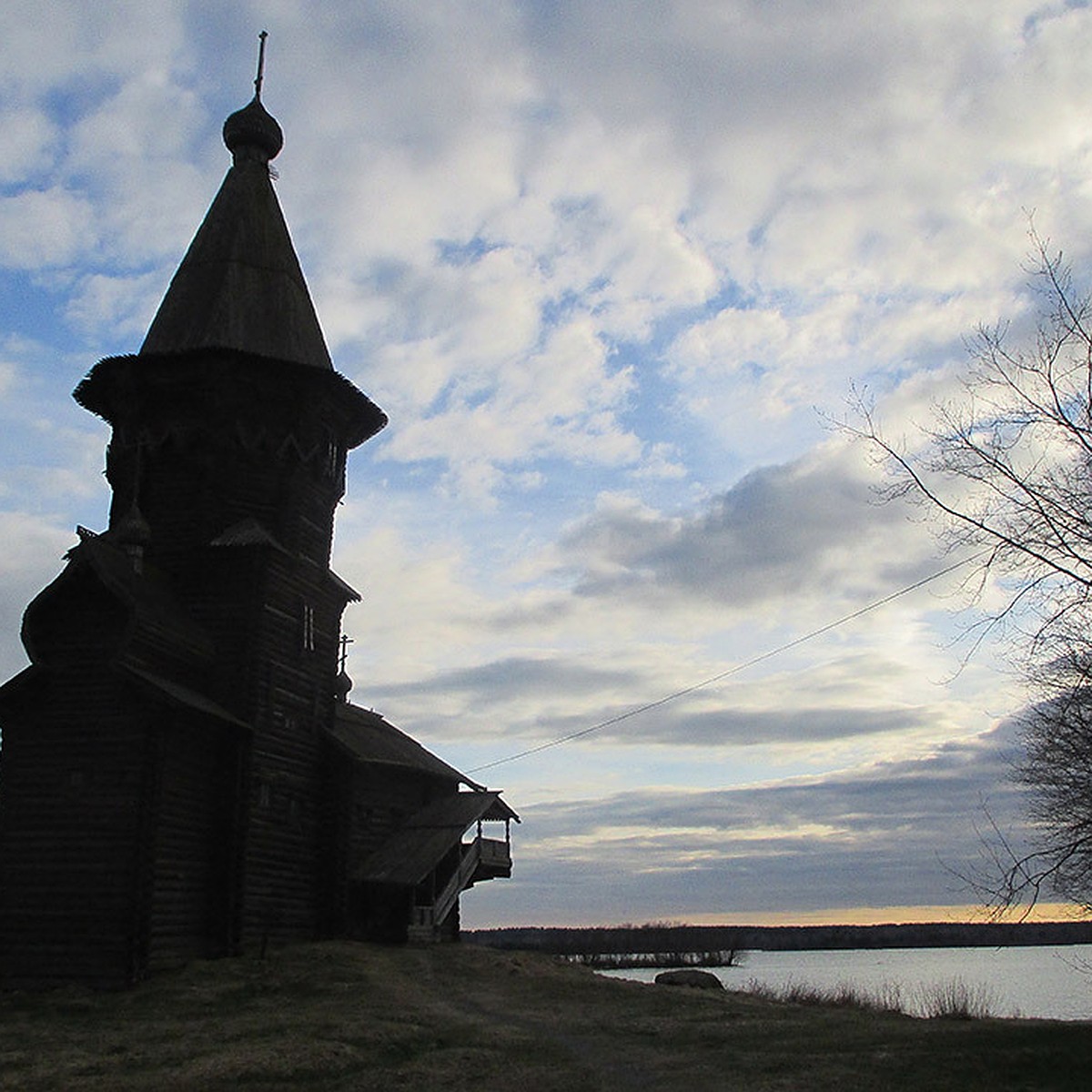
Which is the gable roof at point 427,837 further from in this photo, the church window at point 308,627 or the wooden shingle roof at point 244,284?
the wooden shingle roof at point 244,284

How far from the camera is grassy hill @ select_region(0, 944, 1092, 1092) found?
14.6 m

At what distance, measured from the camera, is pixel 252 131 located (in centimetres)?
3434

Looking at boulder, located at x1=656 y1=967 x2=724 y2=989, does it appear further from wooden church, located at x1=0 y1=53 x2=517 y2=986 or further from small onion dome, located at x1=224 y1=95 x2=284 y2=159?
small onion dome, located at x1=224 y1=95 x2=284 y2=159

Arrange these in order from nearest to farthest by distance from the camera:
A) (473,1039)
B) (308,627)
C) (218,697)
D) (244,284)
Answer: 1. (473,1039)
2. (218,697)
3. (308,627)
4. (244,284)

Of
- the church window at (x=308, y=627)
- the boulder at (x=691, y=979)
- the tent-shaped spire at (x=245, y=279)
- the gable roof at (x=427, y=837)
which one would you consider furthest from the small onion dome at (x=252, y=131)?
the boulder at (x=691, y=979)

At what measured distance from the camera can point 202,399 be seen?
29.3m

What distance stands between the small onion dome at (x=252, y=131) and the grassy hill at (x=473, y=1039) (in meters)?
23.4

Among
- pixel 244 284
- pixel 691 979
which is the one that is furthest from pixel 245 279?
pixel 691 979

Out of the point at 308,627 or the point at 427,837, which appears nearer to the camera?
the point at 308,627

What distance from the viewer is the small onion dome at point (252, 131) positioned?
34.3 meters

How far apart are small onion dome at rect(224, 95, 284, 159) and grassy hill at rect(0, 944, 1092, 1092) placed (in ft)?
76.8

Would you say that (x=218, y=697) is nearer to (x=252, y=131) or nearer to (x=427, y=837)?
(x=427, y=837)

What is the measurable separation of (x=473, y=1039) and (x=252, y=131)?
2728 centimetres

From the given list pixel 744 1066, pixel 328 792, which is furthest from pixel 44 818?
pixel 744 1066
